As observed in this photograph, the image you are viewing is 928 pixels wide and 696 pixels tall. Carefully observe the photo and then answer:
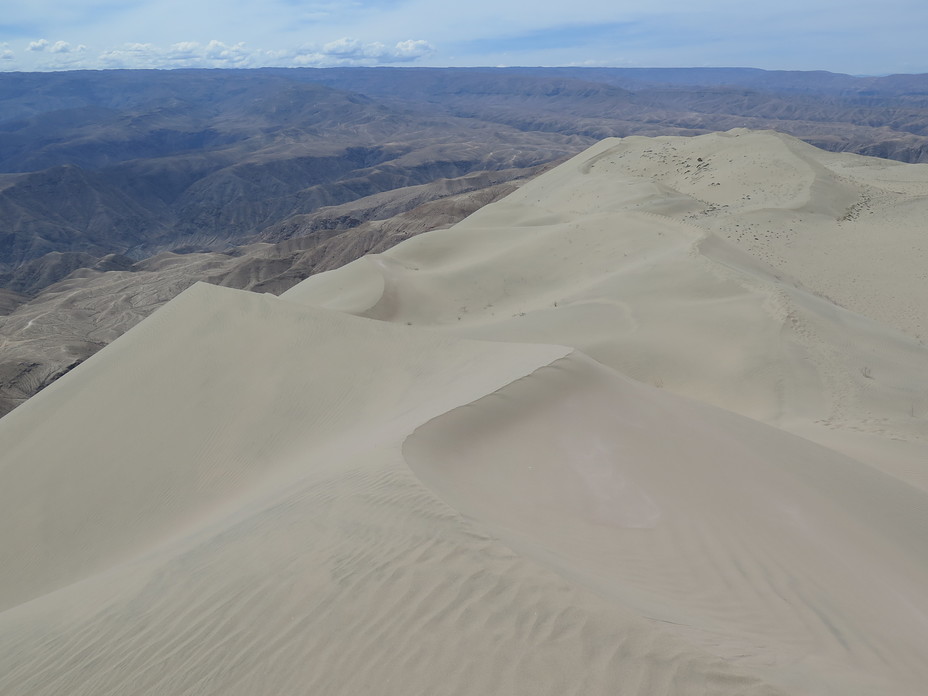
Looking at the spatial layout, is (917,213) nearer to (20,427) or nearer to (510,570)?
(510,570)

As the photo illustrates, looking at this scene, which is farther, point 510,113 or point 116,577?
point 510,113

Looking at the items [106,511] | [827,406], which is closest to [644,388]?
[827,406]

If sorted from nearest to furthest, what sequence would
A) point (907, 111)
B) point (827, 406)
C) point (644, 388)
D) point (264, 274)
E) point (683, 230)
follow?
1. point (644, 388)
2. point (827, 406)
3. point (683, 230)
4. point (264, 274)
5. point (907, 111)

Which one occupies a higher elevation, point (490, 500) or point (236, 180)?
point (236, 180)

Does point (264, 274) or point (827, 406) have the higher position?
point (827, 406)

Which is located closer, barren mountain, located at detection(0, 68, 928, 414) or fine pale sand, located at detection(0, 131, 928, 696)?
fine pale sand, located at detection(0, 131, 928, 696)

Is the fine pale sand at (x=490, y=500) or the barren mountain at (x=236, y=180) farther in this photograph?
the barren mountain at (x=236, y=180)

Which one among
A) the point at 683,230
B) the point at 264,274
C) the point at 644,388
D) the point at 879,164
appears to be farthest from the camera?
→ the point at 264,274

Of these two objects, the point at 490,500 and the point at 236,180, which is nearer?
the point at 490,500
